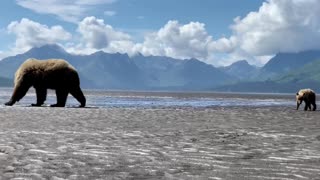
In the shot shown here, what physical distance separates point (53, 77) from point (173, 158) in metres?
29.1

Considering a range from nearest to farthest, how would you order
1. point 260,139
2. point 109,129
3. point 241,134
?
point 260,139 → point 241,134 → point 109,129

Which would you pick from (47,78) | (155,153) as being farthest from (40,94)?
(155,153)

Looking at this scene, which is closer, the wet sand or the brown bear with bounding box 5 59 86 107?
the wet sand

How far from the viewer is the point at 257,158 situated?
12.8 m

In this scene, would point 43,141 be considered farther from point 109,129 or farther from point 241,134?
point 241,134

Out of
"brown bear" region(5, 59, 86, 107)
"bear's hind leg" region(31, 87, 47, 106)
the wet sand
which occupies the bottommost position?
the wet sand

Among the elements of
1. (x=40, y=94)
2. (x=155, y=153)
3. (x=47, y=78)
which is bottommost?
(x=155, y=153)

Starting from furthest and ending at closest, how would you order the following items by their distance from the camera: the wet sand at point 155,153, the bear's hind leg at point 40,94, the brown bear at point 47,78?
the bear's hind leg at point 40,94 → the brown bear at point 47,78 → the wet sand at point 155,153

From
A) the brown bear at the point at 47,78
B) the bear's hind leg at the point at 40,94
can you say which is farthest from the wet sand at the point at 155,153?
the bear's hind leg at the point at 40,94

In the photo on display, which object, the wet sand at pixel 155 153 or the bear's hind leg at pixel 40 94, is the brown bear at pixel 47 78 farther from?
the wet sand at pixel 155 153

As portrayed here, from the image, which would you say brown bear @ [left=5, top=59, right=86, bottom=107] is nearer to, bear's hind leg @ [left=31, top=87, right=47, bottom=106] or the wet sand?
bear's hind leg @ [left=31, top=87, right=47, bottom=106]

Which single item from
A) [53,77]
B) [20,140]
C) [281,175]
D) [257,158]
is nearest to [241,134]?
[257,158]

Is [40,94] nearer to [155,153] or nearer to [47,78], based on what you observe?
[47,78]

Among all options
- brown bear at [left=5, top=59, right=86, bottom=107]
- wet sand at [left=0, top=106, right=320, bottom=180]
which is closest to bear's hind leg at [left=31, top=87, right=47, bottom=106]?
brown bear at [left=5, top=59, right=86, bottom=107]
